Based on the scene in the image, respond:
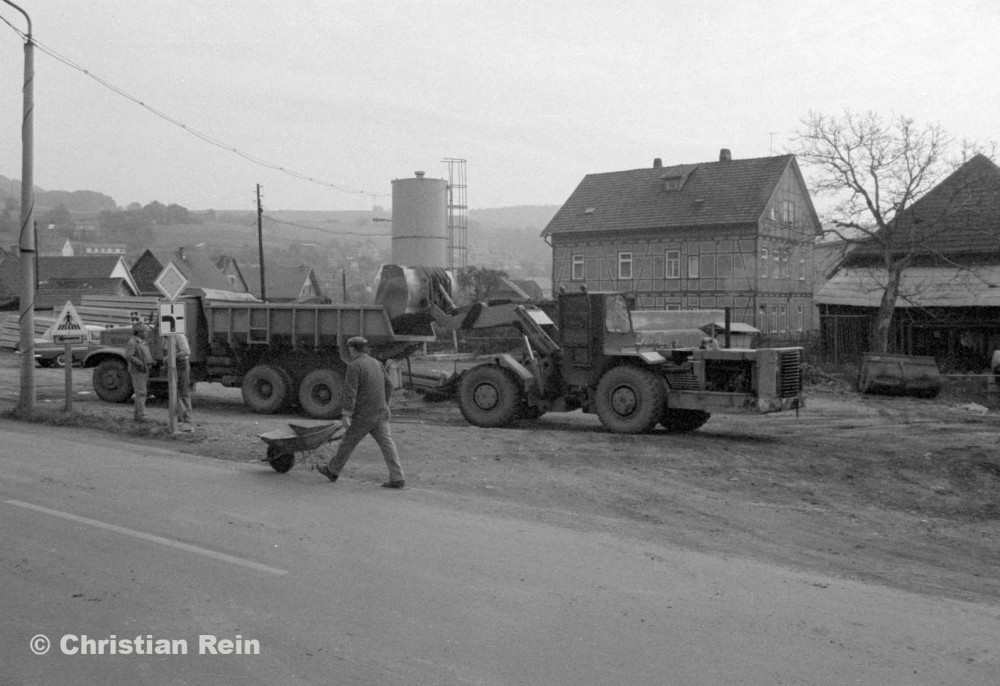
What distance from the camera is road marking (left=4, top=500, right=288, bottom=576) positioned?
745 cm

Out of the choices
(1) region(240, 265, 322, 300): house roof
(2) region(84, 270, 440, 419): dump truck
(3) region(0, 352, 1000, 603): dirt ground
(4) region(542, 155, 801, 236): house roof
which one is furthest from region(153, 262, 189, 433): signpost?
(1) region(240, 265, 322, 300): house roof

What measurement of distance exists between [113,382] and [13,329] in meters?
26.4

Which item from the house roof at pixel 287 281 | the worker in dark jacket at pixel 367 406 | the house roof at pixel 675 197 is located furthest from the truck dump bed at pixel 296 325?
the house roof at pixel 287 281

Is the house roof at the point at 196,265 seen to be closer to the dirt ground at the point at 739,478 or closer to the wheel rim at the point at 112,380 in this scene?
the wheel rim at the point at 112,380

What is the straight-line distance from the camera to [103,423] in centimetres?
1628

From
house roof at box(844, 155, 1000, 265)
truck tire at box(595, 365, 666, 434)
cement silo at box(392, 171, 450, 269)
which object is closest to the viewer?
truck tire at box(595, 365, 666, 434)

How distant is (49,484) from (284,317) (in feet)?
28.8

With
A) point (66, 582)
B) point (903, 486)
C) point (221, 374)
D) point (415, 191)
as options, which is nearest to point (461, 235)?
point (415, 191)

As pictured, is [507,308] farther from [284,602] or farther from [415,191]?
[415,191]

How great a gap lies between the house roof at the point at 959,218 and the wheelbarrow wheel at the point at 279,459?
22.6 meters

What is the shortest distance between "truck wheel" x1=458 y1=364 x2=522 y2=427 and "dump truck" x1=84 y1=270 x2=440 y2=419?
1.29m

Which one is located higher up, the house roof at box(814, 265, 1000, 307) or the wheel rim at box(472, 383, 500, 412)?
the house roof at box(814, 265, 1000, 307)

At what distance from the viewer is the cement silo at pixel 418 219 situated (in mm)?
47312

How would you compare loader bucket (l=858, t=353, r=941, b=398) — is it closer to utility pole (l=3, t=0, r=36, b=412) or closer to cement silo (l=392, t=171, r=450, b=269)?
utility pole (l=3, t=0, r=36, b=412)
